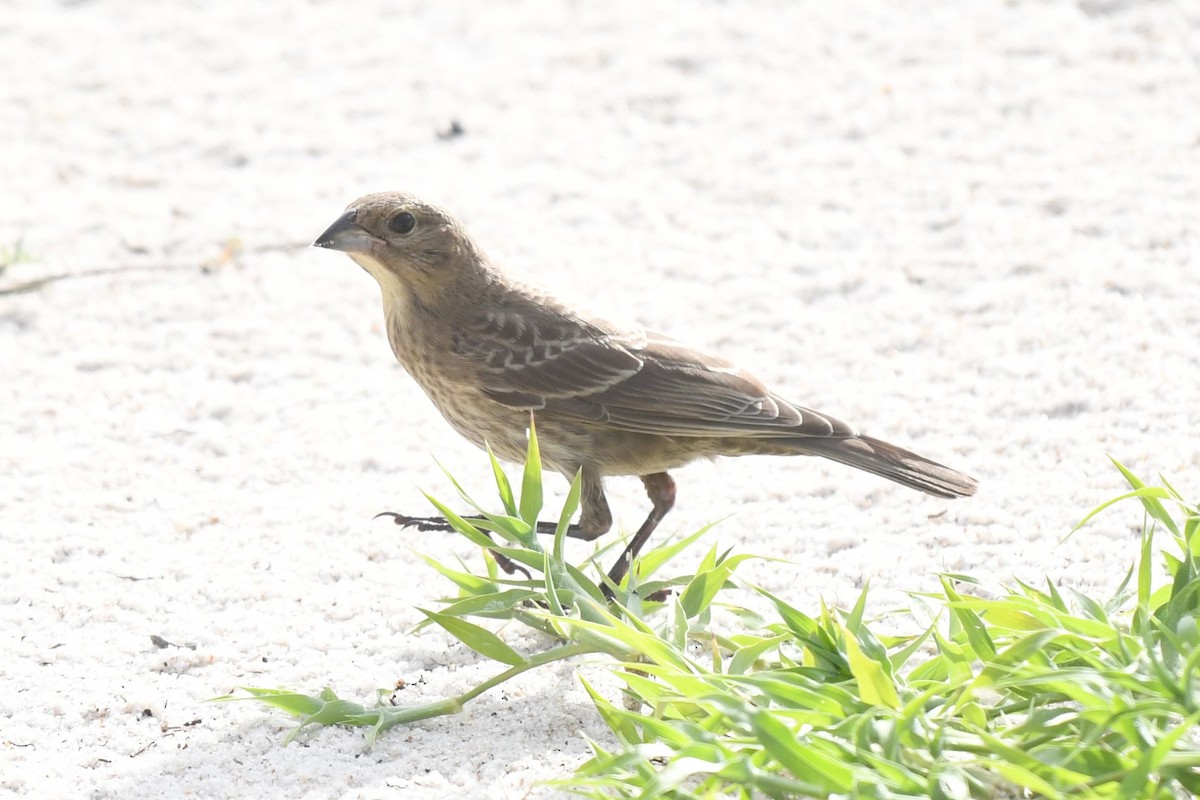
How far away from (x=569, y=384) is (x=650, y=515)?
40 cm

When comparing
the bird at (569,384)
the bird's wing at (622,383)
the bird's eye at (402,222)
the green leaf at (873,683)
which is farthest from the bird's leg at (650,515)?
the green leaf at (873,683)

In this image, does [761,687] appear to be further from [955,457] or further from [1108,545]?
[955,457]

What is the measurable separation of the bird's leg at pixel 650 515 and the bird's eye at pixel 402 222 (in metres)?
0.92

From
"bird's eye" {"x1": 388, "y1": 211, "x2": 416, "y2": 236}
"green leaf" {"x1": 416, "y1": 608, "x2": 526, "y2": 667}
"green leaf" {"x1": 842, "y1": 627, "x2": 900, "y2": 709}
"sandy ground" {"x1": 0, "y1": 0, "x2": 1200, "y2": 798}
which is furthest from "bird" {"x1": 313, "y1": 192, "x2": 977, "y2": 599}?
"green leaf" {"x1": 842, "y1": 627, "x2": 900, "y2": 709}

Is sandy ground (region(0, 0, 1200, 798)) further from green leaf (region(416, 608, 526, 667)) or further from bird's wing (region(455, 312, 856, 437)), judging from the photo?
bird's wing (region(455, 312, 856, 437))

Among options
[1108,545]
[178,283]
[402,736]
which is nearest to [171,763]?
[402,736]

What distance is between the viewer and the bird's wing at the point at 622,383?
363cm

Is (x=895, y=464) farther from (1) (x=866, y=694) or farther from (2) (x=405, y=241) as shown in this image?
(2) (x=405, y=241)

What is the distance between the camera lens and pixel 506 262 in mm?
4848

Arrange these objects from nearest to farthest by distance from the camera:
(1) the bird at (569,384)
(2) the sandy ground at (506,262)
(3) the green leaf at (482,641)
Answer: (3) the green leaf at (482,641), (2) the sandy ground at (506,262), (1) the bird at (569,384)

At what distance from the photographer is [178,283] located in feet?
17.1

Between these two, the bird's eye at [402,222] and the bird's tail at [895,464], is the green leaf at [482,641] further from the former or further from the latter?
the bird's eye at [402,222]

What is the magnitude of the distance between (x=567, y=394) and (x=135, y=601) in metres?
1.18

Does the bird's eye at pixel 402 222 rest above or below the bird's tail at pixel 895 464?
above
